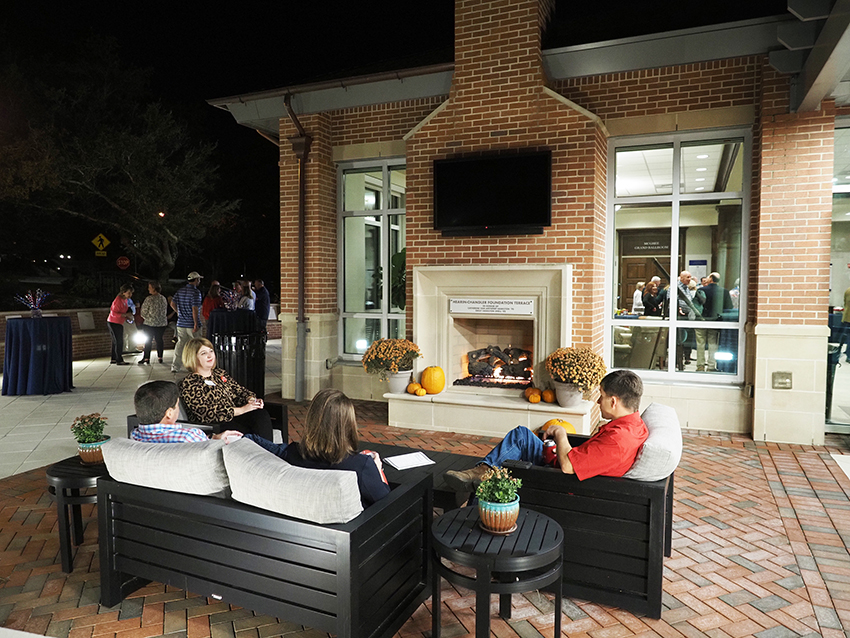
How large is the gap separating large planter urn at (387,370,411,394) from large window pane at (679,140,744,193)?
3.72 meters

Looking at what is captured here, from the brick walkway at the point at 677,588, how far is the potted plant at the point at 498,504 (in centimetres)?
60

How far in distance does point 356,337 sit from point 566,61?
4402 millimetres

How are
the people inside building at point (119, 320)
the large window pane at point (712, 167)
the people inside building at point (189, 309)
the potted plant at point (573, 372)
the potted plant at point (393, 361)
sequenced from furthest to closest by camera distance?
the people inside building at point (119, 320)
the people inside building at point (189, 309)
the potted plant at point (393, 361)
the large window pane at point (712, 167)
the potted plant at point (573, 372)

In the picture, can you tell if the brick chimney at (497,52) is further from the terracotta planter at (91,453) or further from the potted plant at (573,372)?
the terracotta planter at (91,453)

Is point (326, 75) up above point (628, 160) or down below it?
above

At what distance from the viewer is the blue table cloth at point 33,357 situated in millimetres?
8078

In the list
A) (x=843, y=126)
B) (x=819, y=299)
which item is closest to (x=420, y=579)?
(x=819, y=299)

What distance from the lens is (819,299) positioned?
5.76m

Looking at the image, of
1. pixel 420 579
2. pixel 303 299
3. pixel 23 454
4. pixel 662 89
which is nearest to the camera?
pixel 420 579

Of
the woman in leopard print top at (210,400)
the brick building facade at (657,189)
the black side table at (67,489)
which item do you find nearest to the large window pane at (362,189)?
the brick building facade at (657,189)

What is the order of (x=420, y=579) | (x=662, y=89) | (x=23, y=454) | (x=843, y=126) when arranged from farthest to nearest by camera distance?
(x=662, y=89)
(x=843, y=126)
(x=23, y=454)
(x=420, y=579)

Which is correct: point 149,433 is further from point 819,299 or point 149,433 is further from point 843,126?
point 843,126

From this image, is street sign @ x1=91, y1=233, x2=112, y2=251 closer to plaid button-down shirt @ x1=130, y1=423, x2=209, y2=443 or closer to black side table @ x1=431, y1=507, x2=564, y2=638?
plaid button-down shirt @ x1=130, y1=423, x2=209, y2=443

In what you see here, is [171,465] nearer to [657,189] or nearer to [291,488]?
[291,488]
